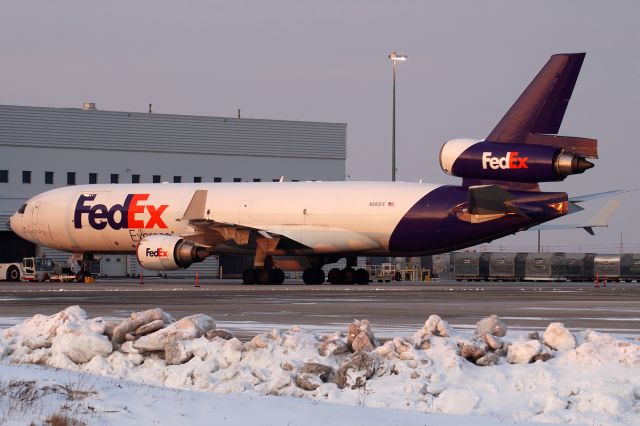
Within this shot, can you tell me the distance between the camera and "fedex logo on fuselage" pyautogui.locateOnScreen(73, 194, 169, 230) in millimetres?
54719

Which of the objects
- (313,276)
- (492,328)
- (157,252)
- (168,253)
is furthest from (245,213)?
(492,328)

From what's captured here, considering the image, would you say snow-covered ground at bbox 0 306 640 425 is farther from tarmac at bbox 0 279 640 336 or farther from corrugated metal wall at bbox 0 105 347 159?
corrugated metal wall at bbox 0 105 347 159

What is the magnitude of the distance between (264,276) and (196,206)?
14.9ft

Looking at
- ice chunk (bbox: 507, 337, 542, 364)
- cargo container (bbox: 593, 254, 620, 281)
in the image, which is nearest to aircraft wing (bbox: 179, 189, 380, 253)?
cargo container (bbox: 593, 254, 620, 281)

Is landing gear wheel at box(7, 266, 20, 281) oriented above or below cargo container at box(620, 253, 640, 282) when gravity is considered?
below

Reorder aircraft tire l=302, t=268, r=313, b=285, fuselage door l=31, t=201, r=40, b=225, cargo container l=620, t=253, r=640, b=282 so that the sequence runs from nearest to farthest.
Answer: aircraft tire l=302, t=268, r=313, b=285 < fuselage door l=31, t=201, r=40, b=225 < cargo container l=620, t=253, r=640, b=282

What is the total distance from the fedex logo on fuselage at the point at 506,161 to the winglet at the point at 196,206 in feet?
45.5

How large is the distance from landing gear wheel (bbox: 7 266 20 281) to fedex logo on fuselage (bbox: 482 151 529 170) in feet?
103

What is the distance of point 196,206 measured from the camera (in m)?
53.7

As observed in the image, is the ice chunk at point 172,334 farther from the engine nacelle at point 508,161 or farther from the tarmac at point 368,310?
the engine nacelle at point 508,161

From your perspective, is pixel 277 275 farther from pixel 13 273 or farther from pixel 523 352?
pixel 523 352

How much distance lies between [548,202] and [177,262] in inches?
643

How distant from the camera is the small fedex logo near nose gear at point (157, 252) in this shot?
167 ft

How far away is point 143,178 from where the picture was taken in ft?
268
